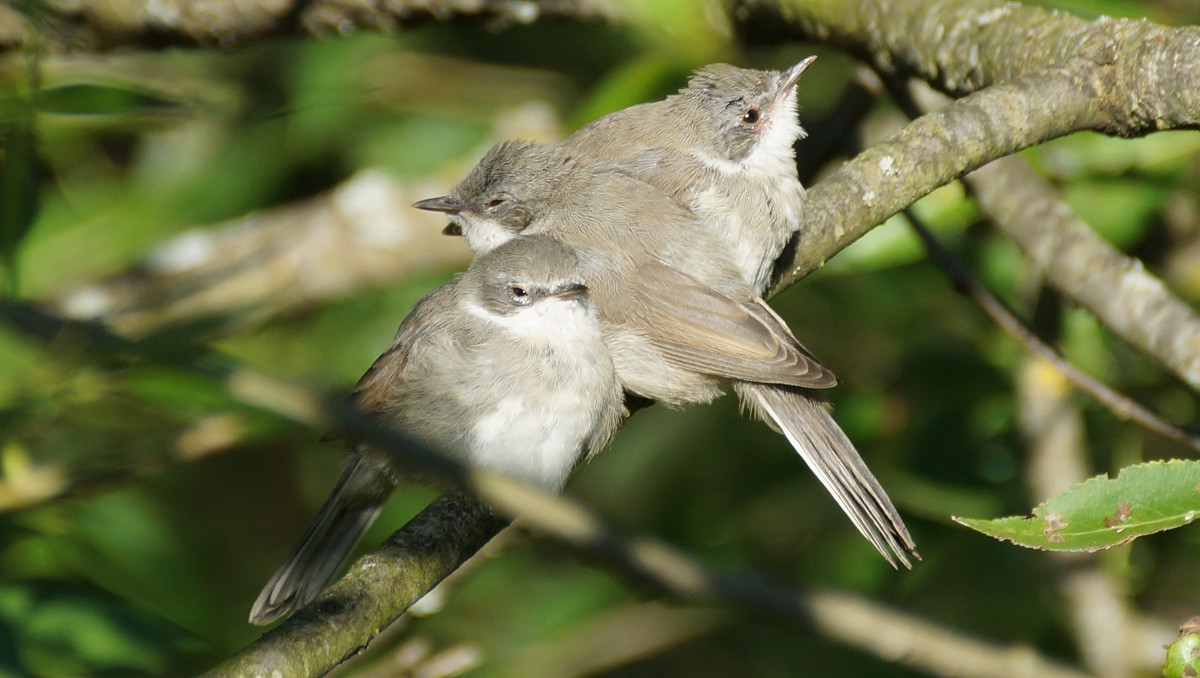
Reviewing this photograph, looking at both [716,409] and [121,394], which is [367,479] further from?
[716,409]

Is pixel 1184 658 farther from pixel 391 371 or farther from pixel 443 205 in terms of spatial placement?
pixel 443 205

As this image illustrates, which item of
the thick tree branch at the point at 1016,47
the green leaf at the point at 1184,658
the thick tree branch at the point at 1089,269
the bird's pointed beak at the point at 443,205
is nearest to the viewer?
the green leaf at the point at 1184,658

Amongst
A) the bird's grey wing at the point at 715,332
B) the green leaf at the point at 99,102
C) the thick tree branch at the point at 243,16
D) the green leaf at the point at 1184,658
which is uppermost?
the green leaf at the point at 99,102

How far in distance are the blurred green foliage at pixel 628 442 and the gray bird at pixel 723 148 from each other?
0.20 metres

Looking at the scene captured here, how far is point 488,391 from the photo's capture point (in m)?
3.20

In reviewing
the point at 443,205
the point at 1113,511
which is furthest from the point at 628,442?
the point at 1113,511

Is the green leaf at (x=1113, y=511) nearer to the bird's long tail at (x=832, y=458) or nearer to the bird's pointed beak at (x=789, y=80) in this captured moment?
the bird's long tail at (x=832, y=458)

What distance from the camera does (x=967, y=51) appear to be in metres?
3.21

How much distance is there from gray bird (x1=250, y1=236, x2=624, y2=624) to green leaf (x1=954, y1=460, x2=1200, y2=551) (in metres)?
1.53

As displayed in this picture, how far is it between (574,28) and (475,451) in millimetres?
3410

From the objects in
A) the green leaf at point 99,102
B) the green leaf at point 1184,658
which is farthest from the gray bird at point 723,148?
the green leaf at point 1184,658

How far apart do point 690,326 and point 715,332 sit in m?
0.08

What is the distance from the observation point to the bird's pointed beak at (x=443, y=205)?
3.91 m

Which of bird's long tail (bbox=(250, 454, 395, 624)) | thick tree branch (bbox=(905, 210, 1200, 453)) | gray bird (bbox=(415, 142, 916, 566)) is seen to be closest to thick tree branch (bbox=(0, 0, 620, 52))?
gray bird (bbox=(415, 142, 916, 566))
